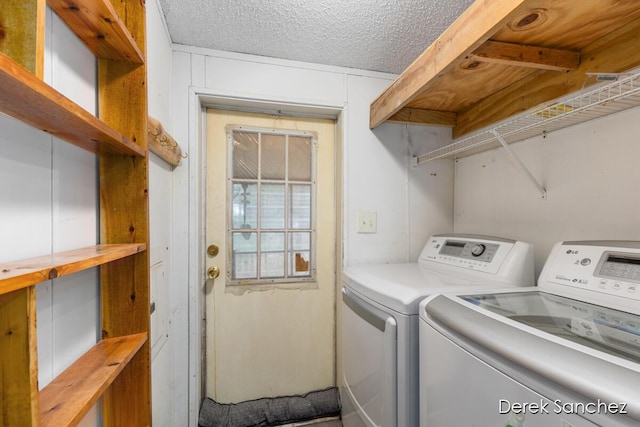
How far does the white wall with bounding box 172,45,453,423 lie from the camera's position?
1.48m

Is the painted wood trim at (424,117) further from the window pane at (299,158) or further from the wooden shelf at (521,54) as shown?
the window pane at (299,158)

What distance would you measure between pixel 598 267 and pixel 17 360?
141 centimetres

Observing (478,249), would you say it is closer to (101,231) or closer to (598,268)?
(598,268)

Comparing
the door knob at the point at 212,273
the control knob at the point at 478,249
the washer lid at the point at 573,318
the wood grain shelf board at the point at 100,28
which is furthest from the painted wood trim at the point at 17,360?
the control knob at the point at 478,249

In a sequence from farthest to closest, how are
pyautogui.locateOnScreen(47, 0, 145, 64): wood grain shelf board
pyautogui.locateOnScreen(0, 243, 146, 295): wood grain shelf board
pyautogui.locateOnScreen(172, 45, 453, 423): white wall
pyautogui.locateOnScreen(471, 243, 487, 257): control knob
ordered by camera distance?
pyautogui.locateOnScreen(172, 45, 453, 423): white wall
pyautogui.locateOnScreen(471, 243, 487, 257): control knob
pyautogui.locateOnScreen(47, 0, 145, 64): wood grain shelf board
pyautogui.locateOnScreen(0, 243, 146, 295): wood grain shelf board

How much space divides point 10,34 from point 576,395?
1.15m

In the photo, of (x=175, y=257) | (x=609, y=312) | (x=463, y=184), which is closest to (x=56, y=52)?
(x=175, y=257)

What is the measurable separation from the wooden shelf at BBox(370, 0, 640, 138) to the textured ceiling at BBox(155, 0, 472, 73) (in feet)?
0.87

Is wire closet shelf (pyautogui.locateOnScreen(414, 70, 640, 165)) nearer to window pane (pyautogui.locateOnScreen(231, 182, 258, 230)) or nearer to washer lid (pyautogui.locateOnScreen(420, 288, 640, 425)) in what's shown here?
washer lid (pyautogui.locateOnScreen(420, 288, 640, 425))

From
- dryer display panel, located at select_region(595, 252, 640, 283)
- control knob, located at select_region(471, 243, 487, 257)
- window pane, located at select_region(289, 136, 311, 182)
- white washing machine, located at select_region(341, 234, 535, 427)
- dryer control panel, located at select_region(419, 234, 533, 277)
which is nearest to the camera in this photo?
dryer display panel, located at select_region(595, 252, 640, 283)

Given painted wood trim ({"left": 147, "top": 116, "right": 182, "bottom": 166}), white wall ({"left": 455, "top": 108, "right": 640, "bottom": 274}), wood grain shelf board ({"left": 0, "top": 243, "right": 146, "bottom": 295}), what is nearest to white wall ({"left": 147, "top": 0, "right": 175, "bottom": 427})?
painted wood trim ({"left": 147, "top": 116, "right": 182, "bottom": 166})

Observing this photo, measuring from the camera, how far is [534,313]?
77 cm

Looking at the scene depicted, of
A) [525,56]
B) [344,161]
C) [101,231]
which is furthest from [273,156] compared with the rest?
[525,56]

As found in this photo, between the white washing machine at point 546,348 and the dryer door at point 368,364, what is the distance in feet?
0.40
